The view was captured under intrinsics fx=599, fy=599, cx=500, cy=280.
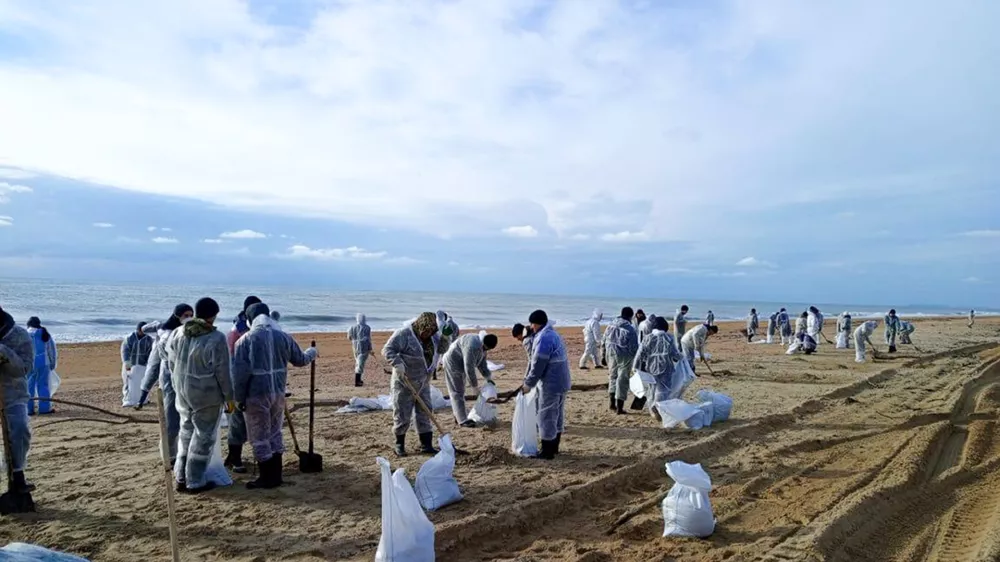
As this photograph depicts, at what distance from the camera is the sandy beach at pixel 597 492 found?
14.7ft

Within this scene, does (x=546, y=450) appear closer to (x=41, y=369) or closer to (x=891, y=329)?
(x=41, y=369)

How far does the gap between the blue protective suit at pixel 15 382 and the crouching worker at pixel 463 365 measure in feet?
15.8

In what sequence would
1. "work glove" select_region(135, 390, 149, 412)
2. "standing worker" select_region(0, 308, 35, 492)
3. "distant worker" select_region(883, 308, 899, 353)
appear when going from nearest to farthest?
"standing worker" select_region(0, 308, 35, 492), "work glove" select_region(135, 390, 149, 412), "distant worker" select_region(883, 308, 899, 353)

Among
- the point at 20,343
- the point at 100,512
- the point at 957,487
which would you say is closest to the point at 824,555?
the point at 957,487

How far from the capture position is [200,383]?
5449 millimetres

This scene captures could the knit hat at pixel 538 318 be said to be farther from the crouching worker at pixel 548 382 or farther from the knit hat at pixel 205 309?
the knit hat at pixel 205 309

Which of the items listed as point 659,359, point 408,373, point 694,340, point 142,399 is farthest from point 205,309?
point 694,340

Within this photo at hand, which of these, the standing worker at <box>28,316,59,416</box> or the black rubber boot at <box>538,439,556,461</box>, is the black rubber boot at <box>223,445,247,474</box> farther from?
the standing worker at <box>28,316,59,416</box>

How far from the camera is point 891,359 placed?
18078 mm

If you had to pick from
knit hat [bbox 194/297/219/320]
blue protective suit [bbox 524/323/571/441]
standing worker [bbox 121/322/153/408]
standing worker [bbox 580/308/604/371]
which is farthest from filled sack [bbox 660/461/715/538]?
standing worker [bbox 580/308/604/371]

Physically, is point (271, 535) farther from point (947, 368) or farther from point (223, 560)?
point (947, 368)

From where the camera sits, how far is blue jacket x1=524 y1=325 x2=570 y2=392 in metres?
6.89

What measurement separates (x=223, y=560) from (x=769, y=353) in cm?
1964

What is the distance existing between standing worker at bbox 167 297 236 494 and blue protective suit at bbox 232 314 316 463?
0.16 metres
